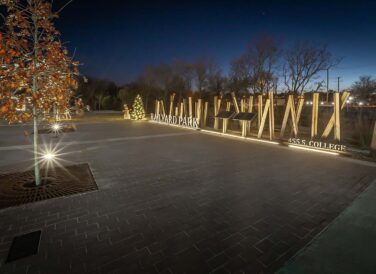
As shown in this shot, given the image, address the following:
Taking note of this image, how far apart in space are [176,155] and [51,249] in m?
5.30

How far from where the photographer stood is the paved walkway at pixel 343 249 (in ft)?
8.59

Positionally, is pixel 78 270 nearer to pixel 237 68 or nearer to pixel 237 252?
pixel 237 252

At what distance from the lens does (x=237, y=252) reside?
2.86 m

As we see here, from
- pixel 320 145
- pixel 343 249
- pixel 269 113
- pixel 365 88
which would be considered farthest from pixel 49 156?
pixel 365 88

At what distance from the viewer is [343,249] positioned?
9.70ft

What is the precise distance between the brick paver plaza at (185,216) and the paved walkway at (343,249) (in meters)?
0.14

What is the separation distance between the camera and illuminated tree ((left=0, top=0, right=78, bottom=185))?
4.10m

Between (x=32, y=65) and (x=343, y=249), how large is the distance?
19.6 ft

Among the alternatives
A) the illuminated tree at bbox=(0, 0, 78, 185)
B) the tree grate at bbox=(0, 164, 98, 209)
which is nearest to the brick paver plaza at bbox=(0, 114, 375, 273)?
the tree grate at bbox=(0, 164, 98, 209)

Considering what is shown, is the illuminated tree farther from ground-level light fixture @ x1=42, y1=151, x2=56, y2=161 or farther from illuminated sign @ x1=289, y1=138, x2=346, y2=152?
illuminated sign @ x1=289, y1=138, x2=346, y2=152

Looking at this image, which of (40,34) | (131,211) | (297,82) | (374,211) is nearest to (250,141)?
(374,211)

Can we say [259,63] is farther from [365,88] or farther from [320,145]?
[365,88]

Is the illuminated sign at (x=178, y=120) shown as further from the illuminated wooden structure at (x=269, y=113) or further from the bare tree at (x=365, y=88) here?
the bare tree at (x=365, y=88)

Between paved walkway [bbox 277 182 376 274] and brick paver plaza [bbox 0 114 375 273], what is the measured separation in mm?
140
